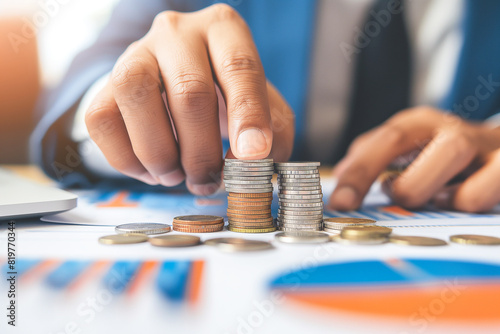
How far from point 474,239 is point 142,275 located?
25.2 inches

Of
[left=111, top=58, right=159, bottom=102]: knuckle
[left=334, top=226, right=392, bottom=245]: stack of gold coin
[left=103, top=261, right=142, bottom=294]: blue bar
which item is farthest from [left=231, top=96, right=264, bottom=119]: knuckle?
[left=103, top=261, right=142, bottom=294]: blue bar

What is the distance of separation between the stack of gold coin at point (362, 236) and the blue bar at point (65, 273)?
47 centimetres

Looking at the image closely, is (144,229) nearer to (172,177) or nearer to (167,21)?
(172,177)

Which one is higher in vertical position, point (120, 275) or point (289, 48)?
point (289, 48)

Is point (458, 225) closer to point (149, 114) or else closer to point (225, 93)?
point (225, 93)

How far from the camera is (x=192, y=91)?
101 cm

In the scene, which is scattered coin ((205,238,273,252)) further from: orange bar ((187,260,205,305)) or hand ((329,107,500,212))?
hand ((329,107,500,212))

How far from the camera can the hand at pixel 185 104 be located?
3.29ft

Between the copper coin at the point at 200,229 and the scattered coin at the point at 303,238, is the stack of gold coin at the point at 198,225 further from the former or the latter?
the scattered coin at the point at 303,238

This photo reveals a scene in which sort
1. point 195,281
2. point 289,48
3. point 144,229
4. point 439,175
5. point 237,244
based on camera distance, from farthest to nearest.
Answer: point 289,48, point 439,175, point 144,229, point 237,244, point 195,281

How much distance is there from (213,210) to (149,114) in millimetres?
345

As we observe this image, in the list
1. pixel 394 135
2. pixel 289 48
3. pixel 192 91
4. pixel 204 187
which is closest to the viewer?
pixel 192 91

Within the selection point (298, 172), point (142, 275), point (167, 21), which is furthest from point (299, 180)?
point (167, 21)

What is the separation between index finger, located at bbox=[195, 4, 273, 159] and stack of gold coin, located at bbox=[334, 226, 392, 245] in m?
0.25
